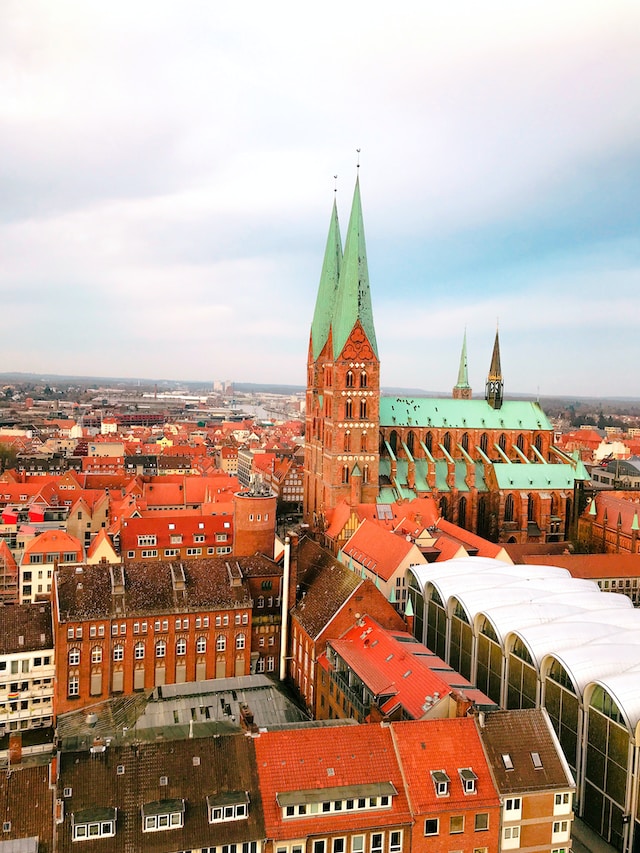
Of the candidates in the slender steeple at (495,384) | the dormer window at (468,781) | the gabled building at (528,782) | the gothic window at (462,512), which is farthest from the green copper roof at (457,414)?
the dormer window at (468,781)

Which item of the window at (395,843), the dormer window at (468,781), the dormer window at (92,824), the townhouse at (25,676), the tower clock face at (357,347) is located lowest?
Answer: the townhouse at (25,676)

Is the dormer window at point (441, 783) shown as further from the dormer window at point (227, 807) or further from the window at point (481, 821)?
the dormer window at point (227, 807)

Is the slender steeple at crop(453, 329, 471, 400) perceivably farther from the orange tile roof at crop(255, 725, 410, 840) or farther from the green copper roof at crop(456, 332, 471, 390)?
the orange tile roof at crop(255, 725, 410, 840)

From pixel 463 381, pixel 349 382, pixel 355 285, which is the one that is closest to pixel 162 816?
pixel 349 382

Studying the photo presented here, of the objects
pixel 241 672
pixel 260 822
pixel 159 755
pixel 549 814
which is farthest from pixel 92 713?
pixel 549 814

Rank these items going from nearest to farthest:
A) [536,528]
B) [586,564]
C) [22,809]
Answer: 1. [22,809]
2. [586,564]
3. [536,528]

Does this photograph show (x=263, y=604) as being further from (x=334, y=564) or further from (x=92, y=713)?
(x=92, y=713)

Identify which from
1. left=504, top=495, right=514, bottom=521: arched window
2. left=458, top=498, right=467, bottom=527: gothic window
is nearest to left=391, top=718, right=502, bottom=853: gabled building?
left=458, top=498, right=467, bottom=527: gothic window
